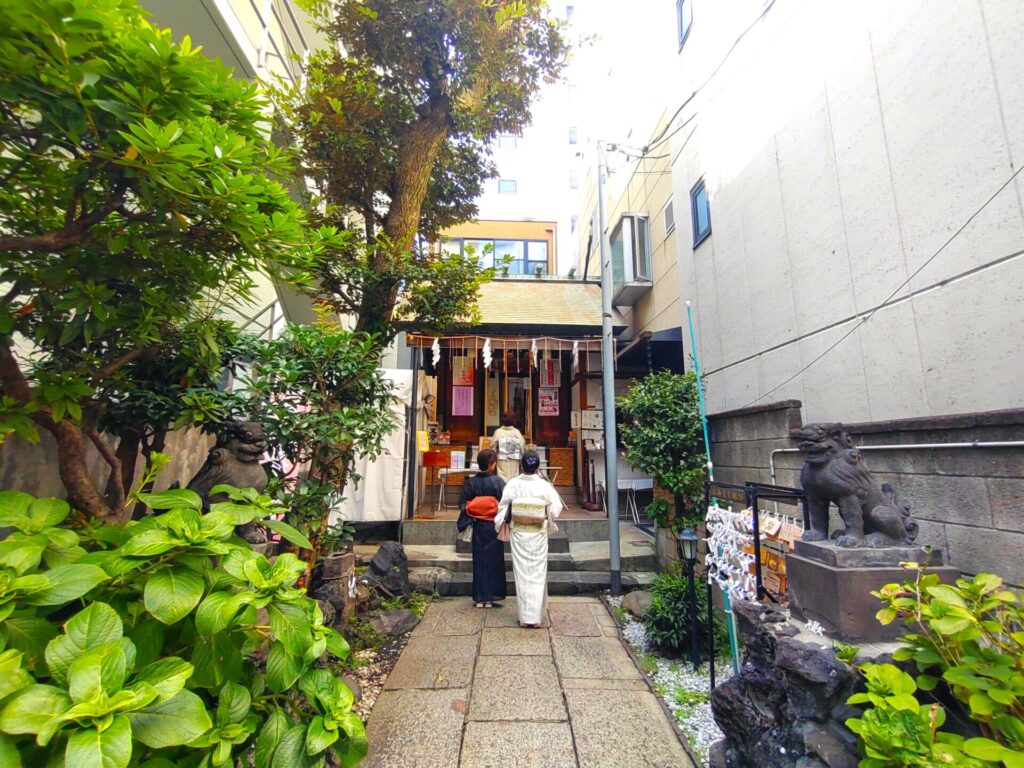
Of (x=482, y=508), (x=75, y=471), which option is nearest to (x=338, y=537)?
(x=482, y=508)

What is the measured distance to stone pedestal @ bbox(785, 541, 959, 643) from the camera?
2059mm

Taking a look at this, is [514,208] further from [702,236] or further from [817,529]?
[817,529]

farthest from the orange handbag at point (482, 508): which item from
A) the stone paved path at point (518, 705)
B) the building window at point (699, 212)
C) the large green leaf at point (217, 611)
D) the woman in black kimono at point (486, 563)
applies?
the building window at point (699, 212)

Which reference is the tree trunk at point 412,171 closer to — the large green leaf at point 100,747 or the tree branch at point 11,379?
the tree branch at point 11,379

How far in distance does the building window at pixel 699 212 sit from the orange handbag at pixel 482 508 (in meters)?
4.76

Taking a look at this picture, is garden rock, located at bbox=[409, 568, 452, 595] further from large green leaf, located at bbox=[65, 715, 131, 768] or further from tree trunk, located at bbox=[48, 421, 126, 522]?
large green leaf, located at bbox=[65, 715, 131, 768]

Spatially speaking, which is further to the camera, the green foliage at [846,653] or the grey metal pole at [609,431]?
the grey metal pole at [609,431]

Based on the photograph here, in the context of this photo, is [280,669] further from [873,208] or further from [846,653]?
[873,208]

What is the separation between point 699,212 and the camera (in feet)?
21.6

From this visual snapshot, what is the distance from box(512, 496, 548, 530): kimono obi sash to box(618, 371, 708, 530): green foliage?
131 centimetres

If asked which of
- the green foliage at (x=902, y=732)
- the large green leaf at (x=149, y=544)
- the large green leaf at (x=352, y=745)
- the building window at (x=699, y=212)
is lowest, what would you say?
the large green leaf at (x=352, y=745)

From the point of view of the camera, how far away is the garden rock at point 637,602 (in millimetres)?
4883

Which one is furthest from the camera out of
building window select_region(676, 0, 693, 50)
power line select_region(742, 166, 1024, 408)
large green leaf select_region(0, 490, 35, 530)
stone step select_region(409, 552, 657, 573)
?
building window select_region(676, 0, 693, 50)

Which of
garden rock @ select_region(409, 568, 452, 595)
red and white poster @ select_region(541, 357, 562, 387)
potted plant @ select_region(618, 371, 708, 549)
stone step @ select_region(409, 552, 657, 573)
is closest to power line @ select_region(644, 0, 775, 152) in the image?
potted plant @ select_region(618, 371, 708, 549)
